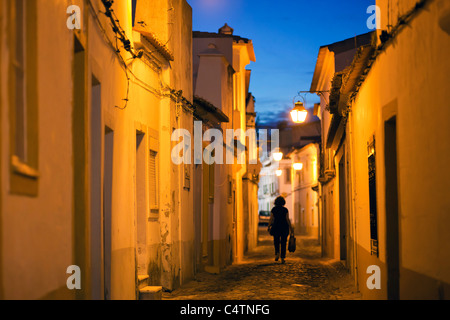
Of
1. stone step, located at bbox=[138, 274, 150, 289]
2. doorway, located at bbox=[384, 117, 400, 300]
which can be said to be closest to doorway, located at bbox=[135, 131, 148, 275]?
stone step, located at bbox=[138, 274, 150, 289]

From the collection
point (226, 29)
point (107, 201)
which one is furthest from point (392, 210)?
point (226, 29)

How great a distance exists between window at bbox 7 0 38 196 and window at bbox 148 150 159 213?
7.35 metres

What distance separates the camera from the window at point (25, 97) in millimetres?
4595

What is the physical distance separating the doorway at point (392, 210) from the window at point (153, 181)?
5023 millimetres

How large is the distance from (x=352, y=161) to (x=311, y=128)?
46.0 m

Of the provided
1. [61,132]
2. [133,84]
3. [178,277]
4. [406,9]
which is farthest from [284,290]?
[61,132]

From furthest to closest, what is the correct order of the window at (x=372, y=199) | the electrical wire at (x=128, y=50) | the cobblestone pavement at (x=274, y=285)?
the cobblestone pavement at (x=274, y=285) < the window at (x=372, y=199) < the electrical wire at (x=128, y=50)

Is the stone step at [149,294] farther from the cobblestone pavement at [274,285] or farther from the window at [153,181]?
the window at [153,181]

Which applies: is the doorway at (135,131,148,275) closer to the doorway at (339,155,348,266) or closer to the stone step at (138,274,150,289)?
the stone step at (138,274,150,289)

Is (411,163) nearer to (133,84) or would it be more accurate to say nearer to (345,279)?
(133,84)

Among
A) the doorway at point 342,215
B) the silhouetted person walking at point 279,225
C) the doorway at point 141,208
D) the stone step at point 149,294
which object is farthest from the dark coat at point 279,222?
the stone step at point 149,294

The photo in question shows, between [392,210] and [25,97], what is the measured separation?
18.6 feet

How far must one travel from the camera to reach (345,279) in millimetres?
14328

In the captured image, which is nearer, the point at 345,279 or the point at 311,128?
the point at 345,279
